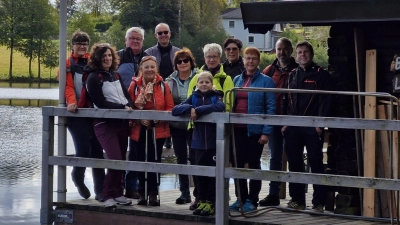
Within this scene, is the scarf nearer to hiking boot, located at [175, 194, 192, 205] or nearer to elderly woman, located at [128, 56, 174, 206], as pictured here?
elderly woman, located at [128, 56, 174, 206]

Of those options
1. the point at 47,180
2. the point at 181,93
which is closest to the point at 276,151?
the point at 181,93

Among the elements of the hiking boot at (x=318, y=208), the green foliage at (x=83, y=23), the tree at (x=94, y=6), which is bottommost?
the hiking boot at (x=318, y=208)

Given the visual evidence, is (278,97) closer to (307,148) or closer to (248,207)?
(307,148)

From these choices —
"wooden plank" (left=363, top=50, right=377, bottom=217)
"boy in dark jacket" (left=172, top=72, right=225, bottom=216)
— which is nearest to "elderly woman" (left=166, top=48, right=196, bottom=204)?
"boy in dark jacket" (left=172, top=72, right=225, bottom=216)

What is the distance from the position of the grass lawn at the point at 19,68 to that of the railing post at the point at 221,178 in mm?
63913

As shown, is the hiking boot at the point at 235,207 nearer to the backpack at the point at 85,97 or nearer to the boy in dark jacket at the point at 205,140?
the boy in dark jacket at the point at 205,140

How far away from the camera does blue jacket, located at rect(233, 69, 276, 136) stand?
8461 mm

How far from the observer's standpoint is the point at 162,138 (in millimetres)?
8672

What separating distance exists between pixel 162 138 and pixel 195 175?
0.72 meters

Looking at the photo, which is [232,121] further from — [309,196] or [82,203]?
[309,196]

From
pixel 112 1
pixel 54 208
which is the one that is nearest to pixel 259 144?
pixel 54 208

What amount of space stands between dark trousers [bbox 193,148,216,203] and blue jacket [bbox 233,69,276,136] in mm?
494

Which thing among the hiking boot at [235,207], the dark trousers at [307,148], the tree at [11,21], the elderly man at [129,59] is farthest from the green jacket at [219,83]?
the tree at [11,21]

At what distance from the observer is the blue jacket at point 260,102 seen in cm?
846
